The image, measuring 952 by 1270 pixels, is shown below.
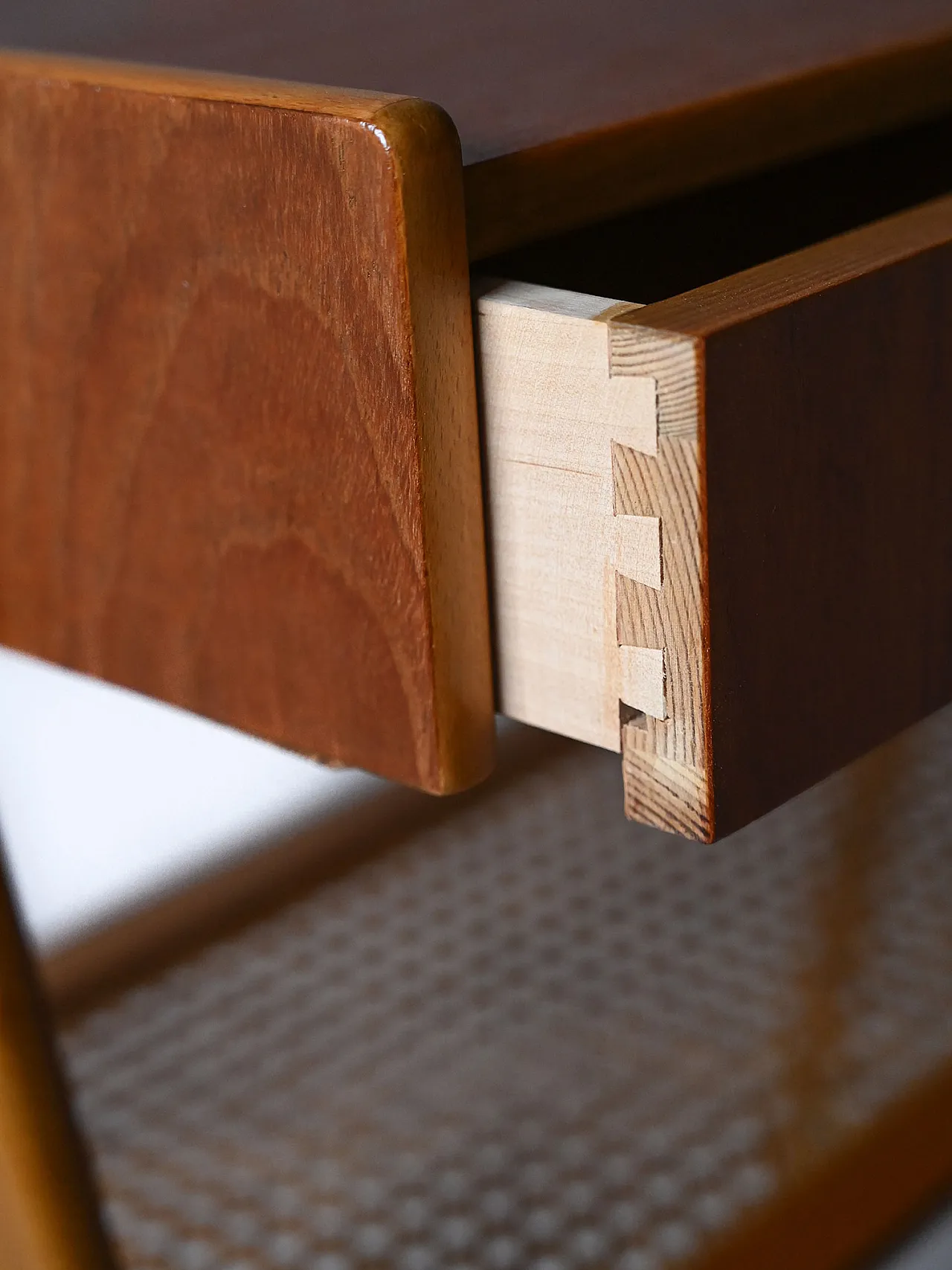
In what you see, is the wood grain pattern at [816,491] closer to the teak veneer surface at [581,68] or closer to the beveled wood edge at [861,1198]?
the teak veneer surface at [581,68]

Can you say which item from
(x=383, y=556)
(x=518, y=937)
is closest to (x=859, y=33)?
(x=383, y=556)

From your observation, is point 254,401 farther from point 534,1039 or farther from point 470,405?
point 534,1039

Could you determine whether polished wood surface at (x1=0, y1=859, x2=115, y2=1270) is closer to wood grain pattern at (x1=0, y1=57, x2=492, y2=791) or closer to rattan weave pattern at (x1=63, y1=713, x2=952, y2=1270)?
wood grain pattern at (x1=0, y1=57, x2=492, y2=791)

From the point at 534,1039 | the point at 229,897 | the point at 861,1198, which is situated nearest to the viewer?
the point at 861,1198

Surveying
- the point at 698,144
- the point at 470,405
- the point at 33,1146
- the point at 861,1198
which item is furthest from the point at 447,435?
the point at 861,1198

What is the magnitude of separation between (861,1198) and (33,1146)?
1.49ft

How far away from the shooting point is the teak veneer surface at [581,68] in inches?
16.6

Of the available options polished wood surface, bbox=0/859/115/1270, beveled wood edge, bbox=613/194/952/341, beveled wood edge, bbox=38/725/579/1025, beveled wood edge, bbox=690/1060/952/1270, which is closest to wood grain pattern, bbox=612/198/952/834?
beveled wood edge, bbox=613/194/952/341

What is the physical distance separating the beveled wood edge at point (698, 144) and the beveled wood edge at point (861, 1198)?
499 mm

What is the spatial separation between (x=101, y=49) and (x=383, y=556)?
17cm

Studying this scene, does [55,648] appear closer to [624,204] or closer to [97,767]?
[624,204]

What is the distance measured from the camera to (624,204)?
43 cm

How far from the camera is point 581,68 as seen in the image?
480 millimetres

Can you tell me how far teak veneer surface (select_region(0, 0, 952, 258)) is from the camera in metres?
0.42
